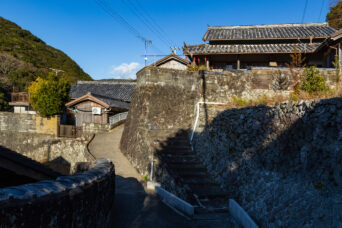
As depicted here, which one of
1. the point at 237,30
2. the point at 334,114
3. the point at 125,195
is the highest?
the point at 237,30

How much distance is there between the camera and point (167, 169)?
8.62m

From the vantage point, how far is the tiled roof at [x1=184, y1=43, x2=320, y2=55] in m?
17.6

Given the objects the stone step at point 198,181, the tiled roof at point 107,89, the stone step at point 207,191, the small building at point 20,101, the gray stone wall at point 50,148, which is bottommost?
the gray stone wall at point 50,148

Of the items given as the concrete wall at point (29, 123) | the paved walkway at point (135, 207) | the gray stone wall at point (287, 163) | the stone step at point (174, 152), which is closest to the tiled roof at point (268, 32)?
the stone step at point (174, 152)

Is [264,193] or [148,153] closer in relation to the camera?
[264,193]

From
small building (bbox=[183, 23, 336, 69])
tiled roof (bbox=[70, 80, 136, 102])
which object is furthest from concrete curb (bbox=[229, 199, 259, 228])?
tiled roof (bbox=[70, 80, 136, 102])

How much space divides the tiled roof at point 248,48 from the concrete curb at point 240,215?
1403 cm

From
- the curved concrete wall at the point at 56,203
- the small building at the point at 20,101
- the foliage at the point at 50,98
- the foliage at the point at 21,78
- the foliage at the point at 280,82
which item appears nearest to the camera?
the curved concrete wall at the point at 56,203

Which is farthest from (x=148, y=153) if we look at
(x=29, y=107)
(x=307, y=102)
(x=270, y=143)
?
(x=29, y=107)

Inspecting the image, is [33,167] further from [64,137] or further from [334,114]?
[64,137]

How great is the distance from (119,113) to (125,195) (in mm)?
14888

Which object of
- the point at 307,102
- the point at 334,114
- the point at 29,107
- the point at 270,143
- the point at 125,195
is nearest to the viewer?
the point at 334,114

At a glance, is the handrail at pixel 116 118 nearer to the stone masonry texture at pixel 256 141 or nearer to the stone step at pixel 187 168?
the stone masonry texture at pixel 256 141

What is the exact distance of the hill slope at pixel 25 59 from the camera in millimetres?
35375
